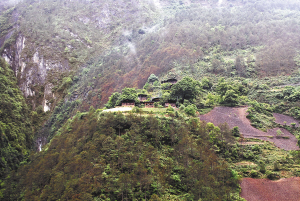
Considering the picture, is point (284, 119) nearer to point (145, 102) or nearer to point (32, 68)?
point (145, 102)

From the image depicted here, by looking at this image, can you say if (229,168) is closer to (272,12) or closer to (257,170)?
(257,170)

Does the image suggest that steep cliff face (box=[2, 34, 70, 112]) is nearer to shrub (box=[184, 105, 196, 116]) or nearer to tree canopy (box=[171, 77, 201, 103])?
tree canopy (box=[171, 77, 201, 103])

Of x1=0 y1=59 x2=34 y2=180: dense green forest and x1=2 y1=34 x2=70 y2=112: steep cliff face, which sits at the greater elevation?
x1=2 y1=34 x2=70 y2=112: steep cliff face

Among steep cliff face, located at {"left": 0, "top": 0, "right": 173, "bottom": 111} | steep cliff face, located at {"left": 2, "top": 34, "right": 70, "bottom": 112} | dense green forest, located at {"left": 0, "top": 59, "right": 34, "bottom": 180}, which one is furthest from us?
steep cliff face, located at {"left": 0, "top": 0, "right": 173, "bottom": 111}

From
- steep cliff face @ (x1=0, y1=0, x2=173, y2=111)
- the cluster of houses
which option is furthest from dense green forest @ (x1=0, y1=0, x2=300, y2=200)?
the cluster of houses

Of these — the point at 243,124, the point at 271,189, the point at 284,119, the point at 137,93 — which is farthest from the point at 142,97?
the point at 271,189

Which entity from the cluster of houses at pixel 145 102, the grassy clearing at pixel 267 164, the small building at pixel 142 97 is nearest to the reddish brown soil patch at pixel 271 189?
the grassy clearing at pixel 267 164
